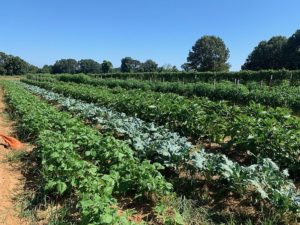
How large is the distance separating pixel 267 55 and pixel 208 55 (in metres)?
19.2

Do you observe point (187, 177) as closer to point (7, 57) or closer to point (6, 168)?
point (6, 168)

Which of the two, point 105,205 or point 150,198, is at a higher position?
point 105,205

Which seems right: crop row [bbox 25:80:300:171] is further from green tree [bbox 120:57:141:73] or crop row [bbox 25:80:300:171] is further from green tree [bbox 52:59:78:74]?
green tree [bbox 52:59:78:74]

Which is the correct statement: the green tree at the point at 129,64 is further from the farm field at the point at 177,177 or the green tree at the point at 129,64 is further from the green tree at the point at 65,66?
the farm field at the point at 177,177

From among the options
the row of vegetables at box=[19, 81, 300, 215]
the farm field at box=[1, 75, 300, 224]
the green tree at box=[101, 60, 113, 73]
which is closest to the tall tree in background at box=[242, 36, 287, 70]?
the green tree at box=[101, 60, 113, 73]

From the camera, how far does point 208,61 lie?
Result: 83.4 meters

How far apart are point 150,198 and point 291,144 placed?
240 cm

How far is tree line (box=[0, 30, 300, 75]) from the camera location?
60.8 m

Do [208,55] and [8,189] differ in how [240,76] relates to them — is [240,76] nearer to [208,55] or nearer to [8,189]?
[8,189]

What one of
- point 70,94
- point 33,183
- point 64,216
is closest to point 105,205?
point 64,216

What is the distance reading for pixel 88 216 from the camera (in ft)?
11.5

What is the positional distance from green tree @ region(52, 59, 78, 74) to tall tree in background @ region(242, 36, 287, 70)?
6511 cm

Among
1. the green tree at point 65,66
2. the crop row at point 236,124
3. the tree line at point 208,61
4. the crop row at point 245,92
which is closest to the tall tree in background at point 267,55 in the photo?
the tree line at point 208,61

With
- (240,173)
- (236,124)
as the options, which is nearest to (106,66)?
(236,124)
